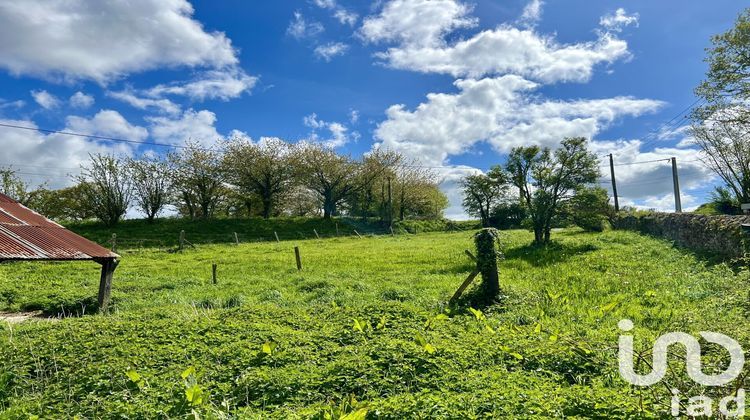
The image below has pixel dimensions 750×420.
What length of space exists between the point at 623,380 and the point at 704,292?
Result: 6294mm

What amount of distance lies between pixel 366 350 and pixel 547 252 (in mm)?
15012

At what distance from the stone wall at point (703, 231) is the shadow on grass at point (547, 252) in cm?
353

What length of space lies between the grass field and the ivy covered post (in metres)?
0.37

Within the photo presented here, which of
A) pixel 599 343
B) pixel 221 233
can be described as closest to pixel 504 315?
pixel 599 343

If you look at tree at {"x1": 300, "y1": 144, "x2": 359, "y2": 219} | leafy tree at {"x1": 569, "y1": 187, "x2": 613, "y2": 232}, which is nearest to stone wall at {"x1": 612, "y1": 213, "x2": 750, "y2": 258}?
leafy tree at {"x1": 569, "y1": 187, "x2": 613, "y2": 232}

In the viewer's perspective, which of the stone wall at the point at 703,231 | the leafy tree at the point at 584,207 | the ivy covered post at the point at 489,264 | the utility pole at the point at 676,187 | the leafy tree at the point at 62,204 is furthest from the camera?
the leafy tree at the point at 62,204

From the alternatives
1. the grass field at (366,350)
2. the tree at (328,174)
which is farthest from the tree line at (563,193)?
the tree at (328,174)

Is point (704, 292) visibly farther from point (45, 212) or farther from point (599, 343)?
point (45, 212)

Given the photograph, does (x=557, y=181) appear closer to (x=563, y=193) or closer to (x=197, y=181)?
(x=563, y=193)

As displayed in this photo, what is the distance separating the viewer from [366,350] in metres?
6.08

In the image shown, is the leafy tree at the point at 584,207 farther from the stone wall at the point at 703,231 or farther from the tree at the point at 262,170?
the tree at the point at 262,170

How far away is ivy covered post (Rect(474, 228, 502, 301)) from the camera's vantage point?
1045 centimetres

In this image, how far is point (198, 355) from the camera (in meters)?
6.40

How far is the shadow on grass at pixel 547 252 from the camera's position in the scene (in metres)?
16.9
